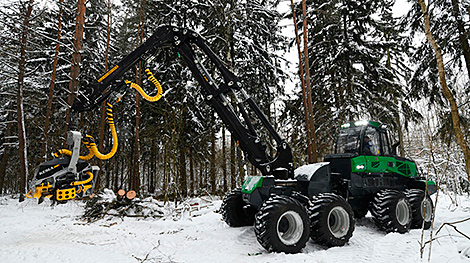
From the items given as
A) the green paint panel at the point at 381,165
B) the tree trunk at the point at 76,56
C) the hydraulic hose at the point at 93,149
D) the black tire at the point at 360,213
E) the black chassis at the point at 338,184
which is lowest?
the black tire at the point at 360,213

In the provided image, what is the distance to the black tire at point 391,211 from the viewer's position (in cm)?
636

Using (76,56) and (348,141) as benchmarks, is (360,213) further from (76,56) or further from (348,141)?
(76,56)

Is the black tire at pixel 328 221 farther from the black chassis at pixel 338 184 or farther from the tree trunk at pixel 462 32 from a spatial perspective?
the tree trunk at pixel 462 32

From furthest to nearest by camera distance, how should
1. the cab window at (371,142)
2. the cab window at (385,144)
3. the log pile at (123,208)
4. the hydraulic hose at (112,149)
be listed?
the log pile at (123,208) < the cab window at (385,144) < the cab window at (371,142) < the hydraulic hose at (112,149)

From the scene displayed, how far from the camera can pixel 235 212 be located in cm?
700

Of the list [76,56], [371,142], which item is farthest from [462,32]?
[76,56]

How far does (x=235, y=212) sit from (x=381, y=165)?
387 cm

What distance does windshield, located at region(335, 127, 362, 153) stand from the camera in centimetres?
722

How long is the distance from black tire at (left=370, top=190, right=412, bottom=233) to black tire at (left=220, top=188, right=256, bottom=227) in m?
2.87

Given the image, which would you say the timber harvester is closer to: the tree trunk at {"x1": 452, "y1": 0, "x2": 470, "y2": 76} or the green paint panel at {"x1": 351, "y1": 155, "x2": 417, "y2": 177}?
the green paint panel at {"x1": 351, "y1": 155, "x2": 417, "y2": 177}

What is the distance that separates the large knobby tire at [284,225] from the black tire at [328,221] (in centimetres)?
30

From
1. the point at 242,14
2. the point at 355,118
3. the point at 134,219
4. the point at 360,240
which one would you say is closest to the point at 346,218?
the point at 360,240

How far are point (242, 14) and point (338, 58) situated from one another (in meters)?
5.26

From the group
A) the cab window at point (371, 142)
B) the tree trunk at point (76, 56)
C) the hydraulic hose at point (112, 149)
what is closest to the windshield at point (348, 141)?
the cab window at point (371, 142)
